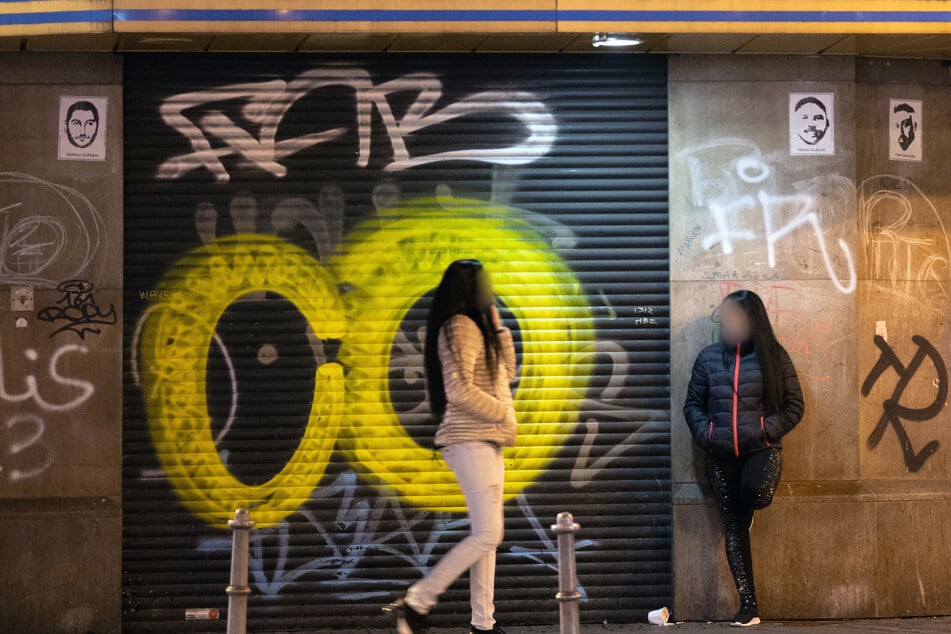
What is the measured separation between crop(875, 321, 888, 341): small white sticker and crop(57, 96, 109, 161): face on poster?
5214mm

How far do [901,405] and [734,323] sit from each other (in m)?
1.47

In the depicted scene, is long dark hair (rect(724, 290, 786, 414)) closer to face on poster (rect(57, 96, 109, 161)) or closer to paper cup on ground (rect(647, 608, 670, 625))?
paper cup on ground (rect(647, 608, 670, 625))

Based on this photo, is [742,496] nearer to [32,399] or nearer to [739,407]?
[739,407]

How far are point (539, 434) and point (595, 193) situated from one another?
1648mm

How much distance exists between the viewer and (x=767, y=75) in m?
8.45

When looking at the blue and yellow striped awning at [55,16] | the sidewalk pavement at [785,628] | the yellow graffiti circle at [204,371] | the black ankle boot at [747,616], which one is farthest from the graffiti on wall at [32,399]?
the black ankle boot at [747,616]

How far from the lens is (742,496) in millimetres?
7914

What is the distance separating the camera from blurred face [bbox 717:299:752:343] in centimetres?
793

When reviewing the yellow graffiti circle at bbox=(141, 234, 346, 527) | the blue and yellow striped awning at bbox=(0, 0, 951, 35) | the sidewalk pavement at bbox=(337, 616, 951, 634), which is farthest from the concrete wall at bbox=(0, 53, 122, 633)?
the sidewalk pavement at bbox=(337, 616, 951, 634)

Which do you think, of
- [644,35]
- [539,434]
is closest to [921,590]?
[539,434]

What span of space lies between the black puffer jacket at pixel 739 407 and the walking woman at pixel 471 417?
1690 mm

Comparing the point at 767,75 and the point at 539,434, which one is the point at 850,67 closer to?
the point at 767,75

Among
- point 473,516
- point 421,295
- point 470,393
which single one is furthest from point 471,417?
point 421,295

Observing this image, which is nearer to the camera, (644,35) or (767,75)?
(644,35)
